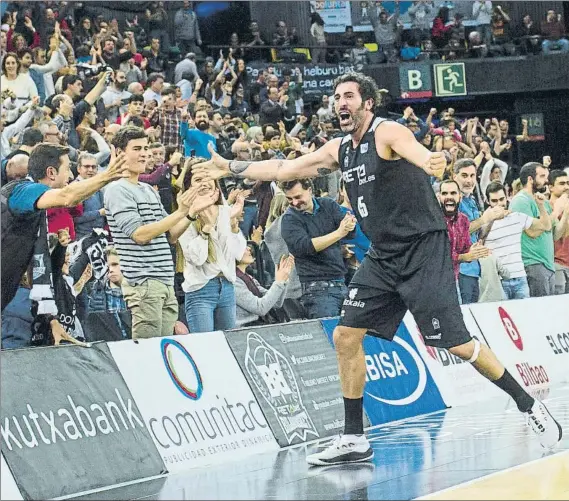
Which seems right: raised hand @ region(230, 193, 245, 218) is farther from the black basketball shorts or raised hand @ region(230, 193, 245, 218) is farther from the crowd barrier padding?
the black basketball shorts

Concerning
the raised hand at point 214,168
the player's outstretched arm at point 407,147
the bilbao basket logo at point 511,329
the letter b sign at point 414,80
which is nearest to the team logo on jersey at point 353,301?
the player's outstretched arm at point 407,147

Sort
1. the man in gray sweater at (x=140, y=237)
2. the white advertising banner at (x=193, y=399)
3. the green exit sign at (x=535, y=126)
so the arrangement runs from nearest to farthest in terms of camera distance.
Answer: the white advertising banner at (x=193, y=399)
the man in gray sweater at (x=140, y=237)
the green exit sign at (x=535, y=126)

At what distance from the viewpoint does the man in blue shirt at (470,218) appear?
1234cm

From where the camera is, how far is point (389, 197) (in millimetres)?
7457

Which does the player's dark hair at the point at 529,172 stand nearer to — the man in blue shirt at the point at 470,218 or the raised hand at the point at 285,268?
the man in blue shirt at the point at 470,218

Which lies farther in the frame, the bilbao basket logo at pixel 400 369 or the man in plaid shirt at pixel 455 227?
the man in plaid shirt at pixel 455 227

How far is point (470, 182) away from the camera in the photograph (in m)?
13.3

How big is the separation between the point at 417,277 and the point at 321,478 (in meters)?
1.56

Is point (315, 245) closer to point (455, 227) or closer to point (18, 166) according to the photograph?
point (455, 227)

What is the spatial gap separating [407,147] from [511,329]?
5.88 metres

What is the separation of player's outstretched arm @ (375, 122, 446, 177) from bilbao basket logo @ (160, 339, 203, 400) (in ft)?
6.76

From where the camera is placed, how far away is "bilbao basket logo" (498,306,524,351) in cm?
1245

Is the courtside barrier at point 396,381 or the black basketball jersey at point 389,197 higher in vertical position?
the black basketball jersey at point 389,197

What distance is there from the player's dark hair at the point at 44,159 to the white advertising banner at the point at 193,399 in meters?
1.26
